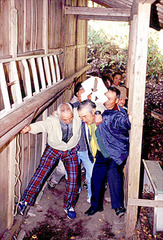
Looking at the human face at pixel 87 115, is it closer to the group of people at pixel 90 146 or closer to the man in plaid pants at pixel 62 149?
the group of people at pixel 90 146

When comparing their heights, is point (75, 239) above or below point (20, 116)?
below

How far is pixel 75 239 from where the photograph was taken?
15.6 ft

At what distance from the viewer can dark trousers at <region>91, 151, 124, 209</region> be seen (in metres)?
5.17

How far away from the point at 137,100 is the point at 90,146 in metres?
1.58

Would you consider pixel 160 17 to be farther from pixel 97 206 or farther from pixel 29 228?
pixel 29 228

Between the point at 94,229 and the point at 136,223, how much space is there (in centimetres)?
74

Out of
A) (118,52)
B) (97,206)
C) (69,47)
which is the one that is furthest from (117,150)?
(118,52)

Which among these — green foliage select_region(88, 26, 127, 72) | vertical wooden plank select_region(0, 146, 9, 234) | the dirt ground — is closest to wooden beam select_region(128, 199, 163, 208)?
the dirt ground

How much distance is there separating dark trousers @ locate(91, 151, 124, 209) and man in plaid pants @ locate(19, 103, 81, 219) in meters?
0.39

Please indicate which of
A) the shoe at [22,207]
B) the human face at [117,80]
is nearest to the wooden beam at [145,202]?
the shoe at [22,207]

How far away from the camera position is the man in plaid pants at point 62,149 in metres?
4.95

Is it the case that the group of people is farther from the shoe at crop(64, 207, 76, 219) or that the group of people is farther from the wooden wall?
the wooden wall

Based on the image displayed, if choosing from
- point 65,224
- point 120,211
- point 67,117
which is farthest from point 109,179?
point 67,117

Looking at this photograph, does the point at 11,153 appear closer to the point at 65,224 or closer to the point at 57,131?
the point at 57,131
